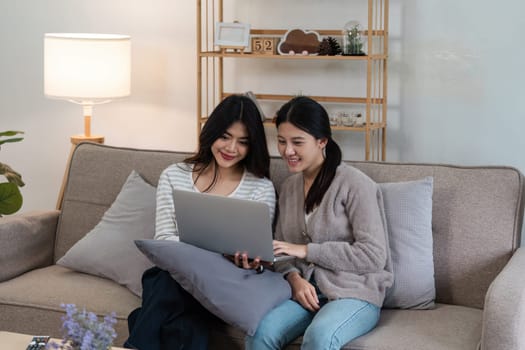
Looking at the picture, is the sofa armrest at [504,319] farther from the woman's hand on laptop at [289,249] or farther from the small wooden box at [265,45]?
the small wooden box at [265,45]

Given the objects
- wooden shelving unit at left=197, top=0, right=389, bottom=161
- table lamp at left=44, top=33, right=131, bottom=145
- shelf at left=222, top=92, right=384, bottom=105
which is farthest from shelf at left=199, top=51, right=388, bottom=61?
table lamp at left=44, top=33, right=131, bottom=145

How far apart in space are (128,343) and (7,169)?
592 mm

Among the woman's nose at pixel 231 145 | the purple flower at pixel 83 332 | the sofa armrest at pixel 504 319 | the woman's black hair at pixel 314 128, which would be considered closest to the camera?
the purple flower at pixel 83 332

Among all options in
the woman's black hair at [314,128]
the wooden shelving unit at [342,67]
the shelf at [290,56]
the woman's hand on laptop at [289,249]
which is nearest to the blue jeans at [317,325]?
the woman's hand on laptop at [289,249]

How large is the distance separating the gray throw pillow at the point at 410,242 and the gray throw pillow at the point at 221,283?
37 centimetres

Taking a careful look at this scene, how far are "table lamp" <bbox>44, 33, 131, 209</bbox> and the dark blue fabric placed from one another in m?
1.19

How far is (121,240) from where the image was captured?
9.20ft

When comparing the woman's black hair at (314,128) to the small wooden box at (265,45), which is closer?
the woman's black hair at (314,128)

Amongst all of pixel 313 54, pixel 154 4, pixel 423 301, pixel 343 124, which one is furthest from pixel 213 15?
pixel 423 301

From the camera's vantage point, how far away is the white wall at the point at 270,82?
3.38 m

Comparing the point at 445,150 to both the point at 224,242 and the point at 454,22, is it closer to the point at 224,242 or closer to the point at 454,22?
the point at 454,22

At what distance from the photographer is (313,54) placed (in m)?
3.47

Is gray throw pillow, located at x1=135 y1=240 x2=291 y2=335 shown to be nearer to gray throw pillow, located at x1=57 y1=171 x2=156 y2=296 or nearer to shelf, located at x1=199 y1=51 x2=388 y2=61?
gray throw pillow, located at x1=57 y1=171 x2=156 y2=296

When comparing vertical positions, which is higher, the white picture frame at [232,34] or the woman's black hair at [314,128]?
the white picture frame at [232,34]
